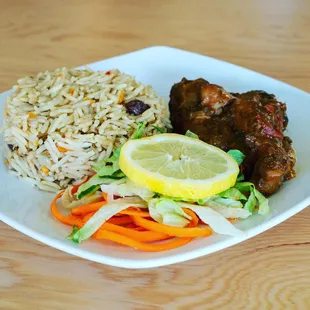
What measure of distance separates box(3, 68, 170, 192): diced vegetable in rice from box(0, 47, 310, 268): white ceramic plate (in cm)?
10

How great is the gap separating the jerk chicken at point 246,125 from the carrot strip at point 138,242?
40 centimetres

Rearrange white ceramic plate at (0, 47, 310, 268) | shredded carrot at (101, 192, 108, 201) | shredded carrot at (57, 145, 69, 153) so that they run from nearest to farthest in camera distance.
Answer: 1. white ceramic plate at (0, 47, 310, 268)
2. shredded carrot at (101, 192, 108, 201)
3. shredded carrot at (57, 145, 69, 153)

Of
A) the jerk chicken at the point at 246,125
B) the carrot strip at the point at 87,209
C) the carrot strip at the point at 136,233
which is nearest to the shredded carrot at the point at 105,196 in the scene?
the carrot strip at the point at 87,209

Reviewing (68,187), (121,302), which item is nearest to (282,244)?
(121,302)

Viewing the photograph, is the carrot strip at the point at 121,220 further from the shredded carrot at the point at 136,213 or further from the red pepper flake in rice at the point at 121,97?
the red pepper flake in rice at the point at 121,97

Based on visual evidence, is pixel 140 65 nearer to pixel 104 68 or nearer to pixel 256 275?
pixel 104 68

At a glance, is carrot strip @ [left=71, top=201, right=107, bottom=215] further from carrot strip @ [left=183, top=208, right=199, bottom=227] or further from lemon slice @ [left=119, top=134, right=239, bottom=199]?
carrot strip @ [left=183, top=208, right=199, bottom=227]

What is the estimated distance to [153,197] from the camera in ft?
5.90

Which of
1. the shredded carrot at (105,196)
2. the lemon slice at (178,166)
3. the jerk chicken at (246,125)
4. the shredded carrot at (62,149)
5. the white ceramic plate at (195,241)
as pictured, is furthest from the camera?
the shredded carrot at (62,149)

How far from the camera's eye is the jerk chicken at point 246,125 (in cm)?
197

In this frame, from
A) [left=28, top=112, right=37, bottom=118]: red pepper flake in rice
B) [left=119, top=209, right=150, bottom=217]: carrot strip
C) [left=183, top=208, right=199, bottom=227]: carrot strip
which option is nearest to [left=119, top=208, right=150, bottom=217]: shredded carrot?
[left=119, top=209, right=150, bottom=217]: carrot strip

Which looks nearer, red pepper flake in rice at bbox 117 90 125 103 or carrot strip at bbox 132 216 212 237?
carrot strip at bbox 132 216 212 237

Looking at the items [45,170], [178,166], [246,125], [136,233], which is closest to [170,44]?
[246,125]

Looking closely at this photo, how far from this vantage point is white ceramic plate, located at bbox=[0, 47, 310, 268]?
1.62 m
